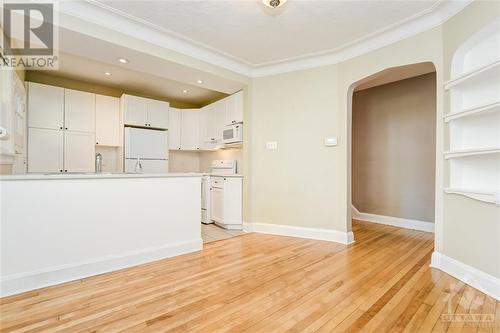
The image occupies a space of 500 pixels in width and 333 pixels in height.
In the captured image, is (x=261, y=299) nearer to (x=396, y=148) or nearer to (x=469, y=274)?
(x=469, y=274)

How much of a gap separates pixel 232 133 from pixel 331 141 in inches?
69.1

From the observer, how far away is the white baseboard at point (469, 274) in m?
1.89

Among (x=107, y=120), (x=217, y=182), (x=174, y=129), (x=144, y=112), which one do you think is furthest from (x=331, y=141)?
(x=107, y=120)

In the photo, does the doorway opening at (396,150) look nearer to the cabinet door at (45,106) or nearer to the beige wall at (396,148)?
the beige wall at (396,148)

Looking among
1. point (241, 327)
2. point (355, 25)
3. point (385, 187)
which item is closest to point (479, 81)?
point (355, 25)

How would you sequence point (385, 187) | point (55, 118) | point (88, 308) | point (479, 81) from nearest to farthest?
1. point (88, 308)
2. point (479, 81)
3. point (55, 118)
4. point (385, 187)

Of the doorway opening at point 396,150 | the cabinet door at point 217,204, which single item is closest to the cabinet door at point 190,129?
the cabinet door at point 217,204

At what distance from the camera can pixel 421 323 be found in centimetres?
158

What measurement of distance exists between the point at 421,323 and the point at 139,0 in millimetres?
3511

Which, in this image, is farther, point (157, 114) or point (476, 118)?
point (157, 114)

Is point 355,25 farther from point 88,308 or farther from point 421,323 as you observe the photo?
point 88,308

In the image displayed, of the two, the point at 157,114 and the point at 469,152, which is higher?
the point at 157,114

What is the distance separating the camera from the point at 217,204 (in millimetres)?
4312

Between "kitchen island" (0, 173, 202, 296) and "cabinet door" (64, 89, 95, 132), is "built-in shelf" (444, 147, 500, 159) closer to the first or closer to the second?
"kitchen island" (0, 173, 202, 296)
